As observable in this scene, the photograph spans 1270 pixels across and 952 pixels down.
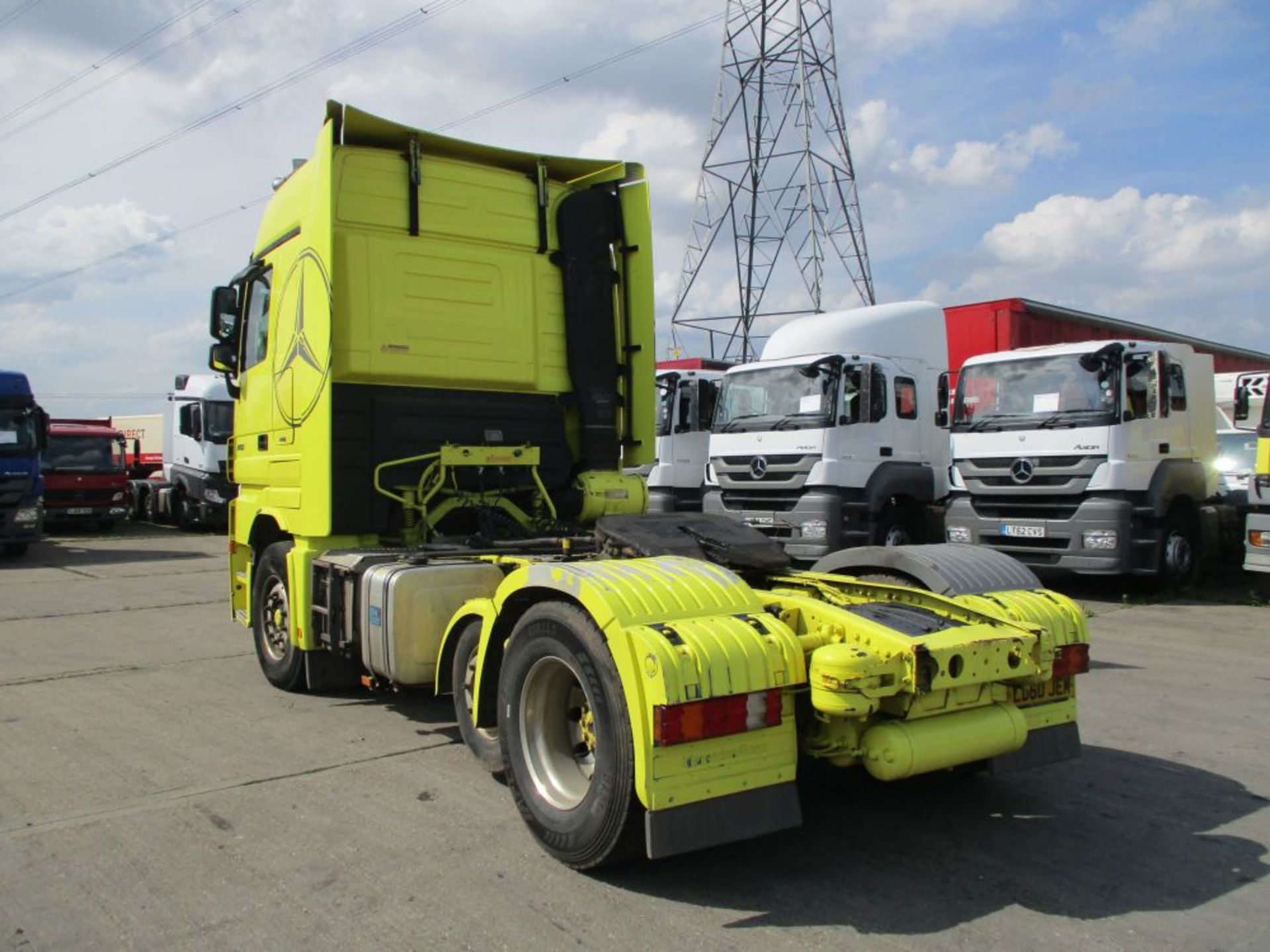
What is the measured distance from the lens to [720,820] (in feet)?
11.3

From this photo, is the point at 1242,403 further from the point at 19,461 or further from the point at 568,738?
the point at 19,461

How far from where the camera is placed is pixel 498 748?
473cm

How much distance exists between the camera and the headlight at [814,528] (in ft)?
38.9

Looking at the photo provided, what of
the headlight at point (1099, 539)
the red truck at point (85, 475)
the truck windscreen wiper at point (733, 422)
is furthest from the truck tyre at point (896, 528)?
the red truck at point (85, 475)

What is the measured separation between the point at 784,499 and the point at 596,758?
29.5 ft

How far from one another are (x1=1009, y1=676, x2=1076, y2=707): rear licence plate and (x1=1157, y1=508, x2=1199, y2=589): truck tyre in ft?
24.7

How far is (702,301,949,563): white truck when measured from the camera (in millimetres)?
12039

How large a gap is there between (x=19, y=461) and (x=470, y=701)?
1448 cm

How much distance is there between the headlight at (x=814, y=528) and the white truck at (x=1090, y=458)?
149cm

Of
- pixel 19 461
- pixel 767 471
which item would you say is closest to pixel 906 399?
pixel 767 471

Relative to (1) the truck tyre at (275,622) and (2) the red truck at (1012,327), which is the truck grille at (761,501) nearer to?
(2) the red truck at (1012,327)

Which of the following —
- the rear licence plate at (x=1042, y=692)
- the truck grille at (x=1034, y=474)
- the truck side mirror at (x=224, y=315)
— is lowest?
the rear licence plate at (x=1042, y=692)

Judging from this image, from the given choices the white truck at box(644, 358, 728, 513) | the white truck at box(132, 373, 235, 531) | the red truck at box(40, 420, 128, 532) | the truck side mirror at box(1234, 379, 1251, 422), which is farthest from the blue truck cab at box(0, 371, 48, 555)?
the truck side mirror at box(1234, 379, 1251, 422)

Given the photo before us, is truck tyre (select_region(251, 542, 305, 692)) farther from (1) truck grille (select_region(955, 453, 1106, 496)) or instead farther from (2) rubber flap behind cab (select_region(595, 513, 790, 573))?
(1) truck grille (select_region(955, 453, 1106, 496))
